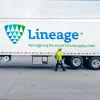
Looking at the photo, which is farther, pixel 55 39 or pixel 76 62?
pixel 76 62

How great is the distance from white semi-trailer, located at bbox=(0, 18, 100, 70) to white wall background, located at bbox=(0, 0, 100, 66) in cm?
39

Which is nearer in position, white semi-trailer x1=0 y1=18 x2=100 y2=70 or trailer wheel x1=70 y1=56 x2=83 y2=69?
white semi-trailer x1=0 y1=18 x2=100 y2=70

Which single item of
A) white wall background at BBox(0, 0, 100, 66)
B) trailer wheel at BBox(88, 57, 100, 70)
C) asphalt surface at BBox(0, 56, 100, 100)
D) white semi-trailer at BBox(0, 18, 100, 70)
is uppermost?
white wall background at BBox(0, 0, 100, 66)

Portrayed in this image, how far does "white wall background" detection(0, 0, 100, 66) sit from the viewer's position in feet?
71.4

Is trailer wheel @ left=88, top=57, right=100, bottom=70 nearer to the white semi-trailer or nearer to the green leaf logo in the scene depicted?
the white semi-trailer

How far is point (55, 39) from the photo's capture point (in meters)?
21.8

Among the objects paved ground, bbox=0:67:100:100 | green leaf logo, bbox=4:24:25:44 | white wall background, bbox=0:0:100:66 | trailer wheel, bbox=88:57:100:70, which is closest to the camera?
paved ground, bbox=0:67:100:100

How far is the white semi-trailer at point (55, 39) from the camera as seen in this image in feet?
71.1

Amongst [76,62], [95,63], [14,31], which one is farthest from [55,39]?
[95,63]
